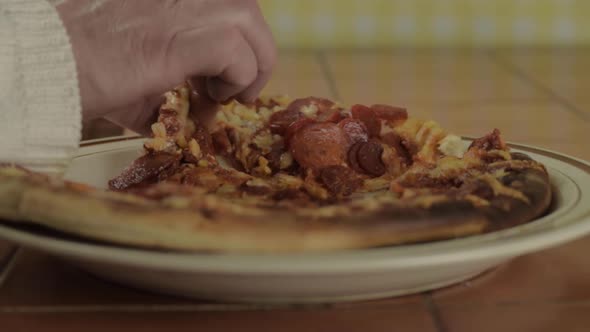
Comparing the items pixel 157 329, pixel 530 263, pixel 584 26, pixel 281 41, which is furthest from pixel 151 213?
pixel 584 26

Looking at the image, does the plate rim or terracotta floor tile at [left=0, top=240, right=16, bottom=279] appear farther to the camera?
terracotta floor tile at [left=0, top=240, right=16, bottom=279]

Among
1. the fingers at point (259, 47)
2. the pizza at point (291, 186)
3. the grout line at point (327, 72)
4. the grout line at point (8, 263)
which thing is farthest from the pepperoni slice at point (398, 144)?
the grout line at point (327, 72)

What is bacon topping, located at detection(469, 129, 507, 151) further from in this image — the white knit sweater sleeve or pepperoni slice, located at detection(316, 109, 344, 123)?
the white knit sweater sleeve

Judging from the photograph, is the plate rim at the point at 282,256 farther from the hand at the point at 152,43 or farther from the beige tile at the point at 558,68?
the beige tile at the point at 558,68

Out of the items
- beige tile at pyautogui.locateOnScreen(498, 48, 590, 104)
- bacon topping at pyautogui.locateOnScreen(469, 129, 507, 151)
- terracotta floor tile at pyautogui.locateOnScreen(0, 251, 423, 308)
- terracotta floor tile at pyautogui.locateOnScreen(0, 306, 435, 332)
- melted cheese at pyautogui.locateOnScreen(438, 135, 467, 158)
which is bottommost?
beige tile at pyautogui.locateOnScreen(498, 48, 590, 104)

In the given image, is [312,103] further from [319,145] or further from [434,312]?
[434,312]

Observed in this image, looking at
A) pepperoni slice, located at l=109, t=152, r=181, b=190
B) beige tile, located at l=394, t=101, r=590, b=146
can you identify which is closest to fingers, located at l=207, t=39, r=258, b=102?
pepperoni slice, located at l=109, t=152, r=181, b=190

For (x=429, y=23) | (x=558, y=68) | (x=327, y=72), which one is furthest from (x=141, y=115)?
(x=429, y=23)
